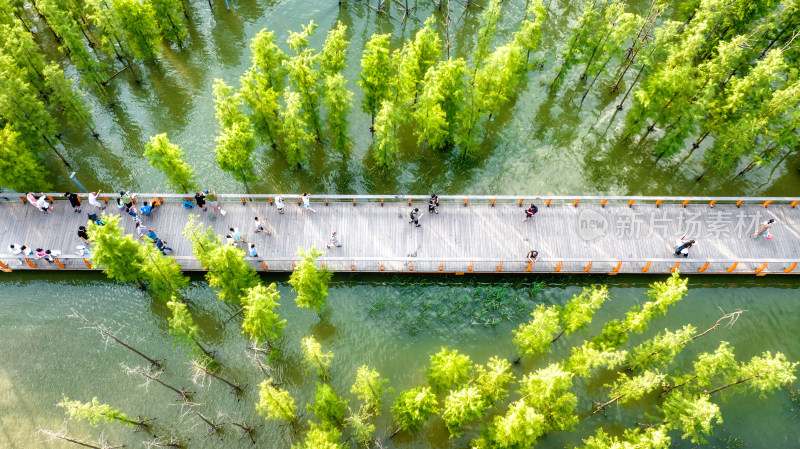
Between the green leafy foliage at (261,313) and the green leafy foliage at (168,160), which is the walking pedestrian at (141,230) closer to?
the green leafy foliage at (168,160)

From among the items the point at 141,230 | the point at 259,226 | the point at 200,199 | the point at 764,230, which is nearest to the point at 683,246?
the point at 764,230

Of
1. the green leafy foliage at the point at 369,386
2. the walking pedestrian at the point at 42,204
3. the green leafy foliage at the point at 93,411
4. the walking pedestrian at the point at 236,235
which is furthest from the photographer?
the walking pedestrian at the point at 42,204

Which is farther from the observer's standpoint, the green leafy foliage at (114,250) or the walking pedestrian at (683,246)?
the walking pedestrian at (683,246)

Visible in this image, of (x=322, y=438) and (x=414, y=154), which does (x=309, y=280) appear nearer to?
(x=322, y=438)

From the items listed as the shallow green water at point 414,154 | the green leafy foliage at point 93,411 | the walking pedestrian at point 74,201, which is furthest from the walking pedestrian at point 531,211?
the walking pedestrian at point 74,201

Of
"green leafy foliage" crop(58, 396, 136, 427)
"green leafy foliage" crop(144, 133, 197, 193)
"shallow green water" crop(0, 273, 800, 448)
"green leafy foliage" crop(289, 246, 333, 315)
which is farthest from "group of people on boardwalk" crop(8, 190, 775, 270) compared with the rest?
"green leafy foliage" crop(58, 396, 136, 427)

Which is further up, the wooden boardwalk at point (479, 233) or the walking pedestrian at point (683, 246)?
the wooden boardwalk at point (479, 233)

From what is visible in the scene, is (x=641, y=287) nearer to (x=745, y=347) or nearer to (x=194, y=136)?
(x=745, y=347)

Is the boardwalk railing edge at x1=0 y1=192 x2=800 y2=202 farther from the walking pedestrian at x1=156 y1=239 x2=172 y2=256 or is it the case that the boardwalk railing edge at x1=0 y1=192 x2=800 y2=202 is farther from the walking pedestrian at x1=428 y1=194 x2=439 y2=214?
the walking pedestrian at x1=156 y1=239 x2=172 y2=256
